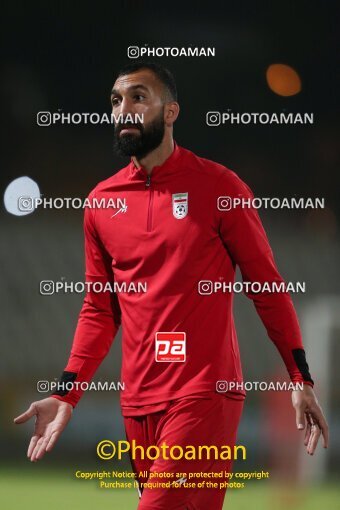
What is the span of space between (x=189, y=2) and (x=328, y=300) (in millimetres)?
941

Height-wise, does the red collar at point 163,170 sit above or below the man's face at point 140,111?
below

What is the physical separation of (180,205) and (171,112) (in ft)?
0.94

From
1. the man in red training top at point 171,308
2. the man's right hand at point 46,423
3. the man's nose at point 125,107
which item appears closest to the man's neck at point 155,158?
the man in red training top at point 171,308

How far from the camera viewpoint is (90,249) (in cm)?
231

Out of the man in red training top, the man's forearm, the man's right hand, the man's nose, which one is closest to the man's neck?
the man in red training top

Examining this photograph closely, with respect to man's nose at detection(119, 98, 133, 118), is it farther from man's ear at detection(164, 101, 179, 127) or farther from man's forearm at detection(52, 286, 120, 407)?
man's forearm at detection(52, 286, 120, 407)

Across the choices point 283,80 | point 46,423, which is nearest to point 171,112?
point 283,80

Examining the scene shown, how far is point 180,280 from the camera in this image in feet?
7.06

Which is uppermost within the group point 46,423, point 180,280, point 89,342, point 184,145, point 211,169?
point 184,145

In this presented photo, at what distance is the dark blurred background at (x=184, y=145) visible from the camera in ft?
7.97

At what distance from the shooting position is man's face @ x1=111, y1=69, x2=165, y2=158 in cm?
Answer: 227

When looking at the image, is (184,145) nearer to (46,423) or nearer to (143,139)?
(143,139)

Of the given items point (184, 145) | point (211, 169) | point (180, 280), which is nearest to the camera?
point (180, 280)

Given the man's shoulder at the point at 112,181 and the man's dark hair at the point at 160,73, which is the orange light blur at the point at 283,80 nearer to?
the man's dark hair at the point at 160,73
